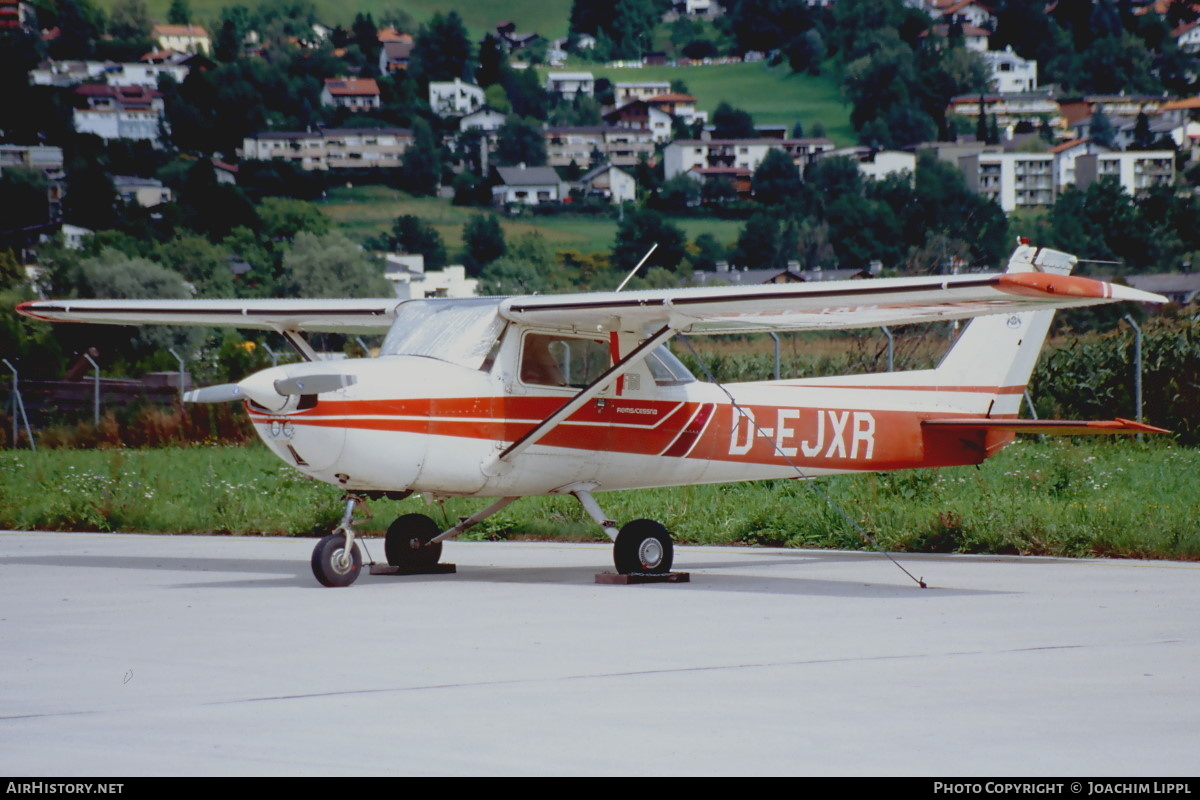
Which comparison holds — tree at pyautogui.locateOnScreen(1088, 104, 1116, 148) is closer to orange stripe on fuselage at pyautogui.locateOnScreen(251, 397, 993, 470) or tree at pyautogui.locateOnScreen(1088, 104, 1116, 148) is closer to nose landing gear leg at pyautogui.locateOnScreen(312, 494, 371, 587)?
orange stripe on fuselage at pyautogui.locateOnScreen(251, 397, 993, 470)

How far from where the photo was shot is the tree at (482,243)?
134 m

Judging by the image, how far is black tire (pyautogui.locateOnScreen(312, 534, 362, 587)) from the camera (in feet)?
38.4

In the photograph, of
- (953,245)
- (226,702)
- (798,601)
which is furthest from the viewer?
(953,245)

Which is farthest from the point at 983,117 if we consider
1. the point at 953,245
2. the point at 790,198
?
the point at 953,245

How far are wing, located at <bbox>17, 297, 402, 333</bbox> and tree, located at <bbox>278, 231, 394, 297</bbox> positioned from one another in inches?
2918

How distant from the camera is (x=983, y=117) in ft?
580

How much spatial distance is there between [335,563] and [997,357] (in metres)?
6.05

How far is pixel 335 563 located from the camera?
11.8 meters

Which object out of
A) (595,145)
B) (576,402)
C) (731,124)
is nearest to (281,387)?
(576,402)

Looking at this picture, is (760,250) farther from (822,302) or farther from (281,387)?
(281,387)

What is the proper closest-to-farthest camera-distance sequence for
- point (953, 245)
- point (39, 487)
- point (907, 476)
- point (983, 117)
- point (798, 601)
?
point (798, 601), point (907, 476), point (39, 487), point (953, 245), point (983, 117)

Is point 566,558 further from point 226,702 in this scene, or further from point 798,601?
point 226,702

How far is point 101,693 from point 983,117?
178 meters
